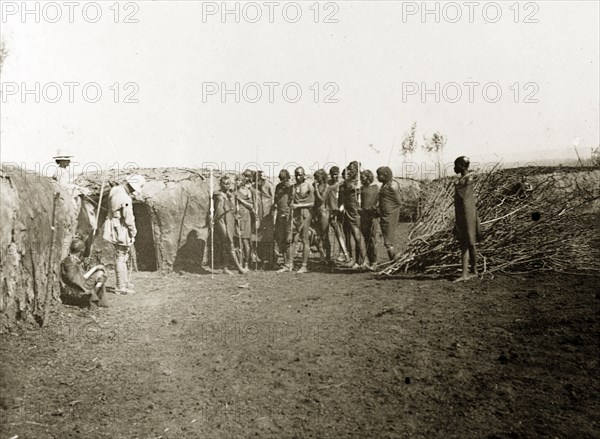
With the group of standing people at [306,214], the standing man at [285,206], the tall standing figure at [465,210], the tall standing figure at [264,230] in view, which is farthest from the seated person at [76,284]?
the tall standing figure at [465,210]

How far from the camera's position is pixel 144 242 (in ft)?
34.7

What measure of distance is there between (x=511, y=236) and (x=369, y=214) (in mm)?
2540

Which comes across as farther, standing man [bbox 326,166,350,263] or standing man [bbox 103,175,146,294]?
standing man [bbox 326,166,350,263]

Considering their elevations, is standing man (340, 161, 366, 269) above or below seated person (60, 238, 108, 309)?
above

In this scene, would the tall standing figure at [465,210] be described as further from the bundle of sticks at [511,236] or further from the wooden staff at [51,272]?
the wooden staff at [51,272]

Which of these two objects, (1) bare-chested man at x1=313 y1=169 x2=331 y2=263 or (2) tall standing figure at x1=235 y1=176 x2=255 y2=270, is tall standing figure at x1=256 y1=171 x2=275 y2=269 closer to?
(2) tall standing figure at x1=235 y1=176 x2=255 y2=270

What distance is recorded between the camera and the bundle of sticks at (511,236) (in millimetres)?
7891

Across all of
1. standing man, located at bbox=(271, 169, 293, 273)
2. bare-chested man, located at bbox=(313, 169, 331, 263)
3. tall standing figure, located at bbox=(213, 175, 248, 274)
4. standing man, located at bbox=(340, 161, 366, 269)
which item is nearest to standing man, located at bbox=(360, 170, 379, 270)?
standing man, located at bbox=(340, 161, 366, 269)

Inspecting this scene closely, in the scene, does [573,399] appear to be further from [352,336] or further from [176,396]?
[176,396]

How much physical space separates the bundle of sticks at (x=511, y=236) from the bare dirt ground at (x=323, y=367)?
738mm

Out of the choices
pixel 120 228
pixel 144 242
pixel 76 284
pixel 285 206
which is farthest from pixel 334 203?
pixel 76 284

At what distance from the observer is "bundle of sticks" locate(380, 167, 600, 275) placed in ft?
25.9

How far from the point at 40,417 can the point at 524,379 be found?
13.2 ft

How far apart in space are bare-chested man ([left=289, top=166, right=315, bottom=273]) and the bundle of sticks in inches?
72.9
